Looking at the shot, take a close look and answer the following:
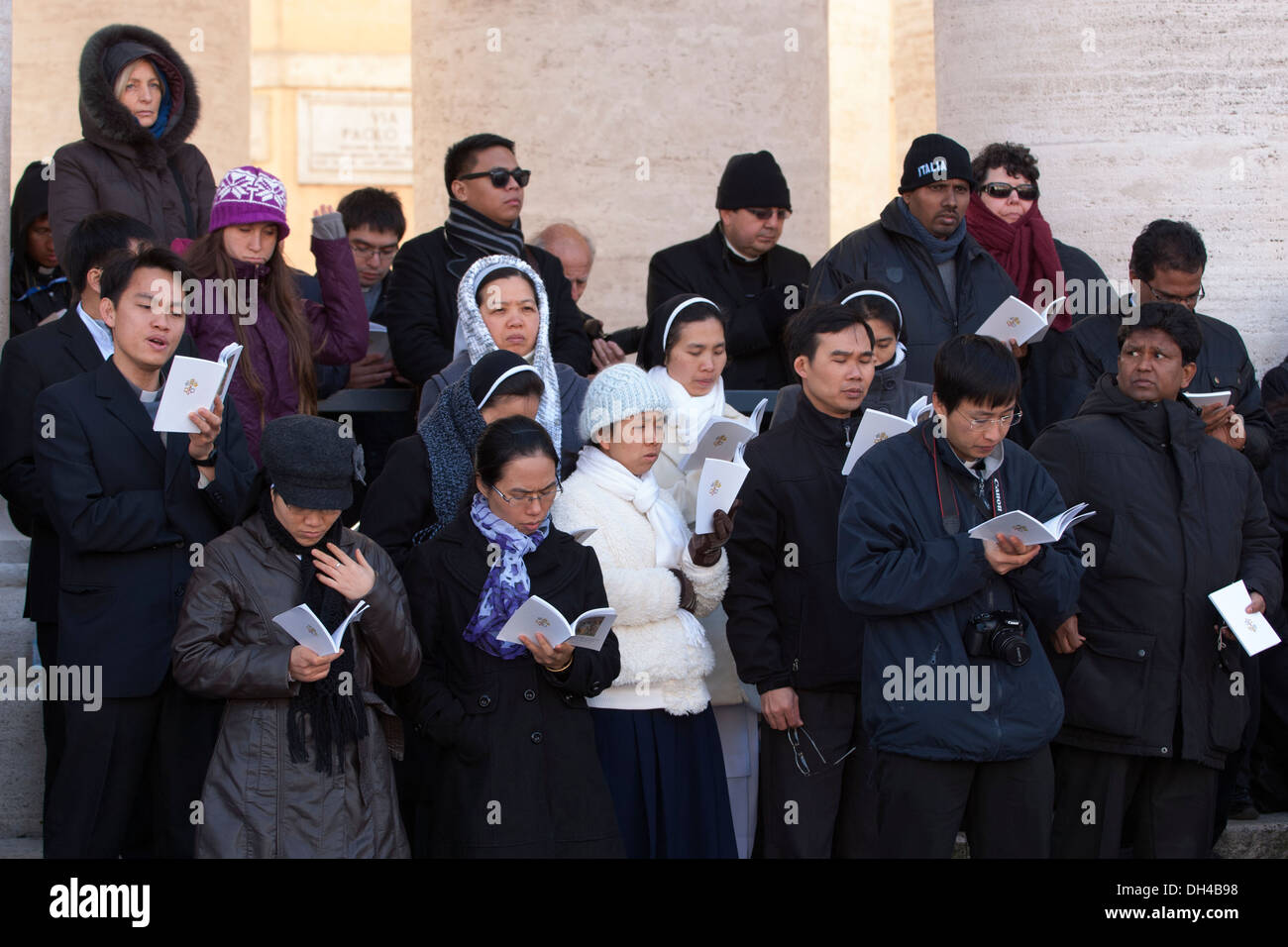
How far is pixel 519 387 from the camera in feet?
18.5

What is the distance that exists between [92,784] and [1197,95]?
6052 millimetres

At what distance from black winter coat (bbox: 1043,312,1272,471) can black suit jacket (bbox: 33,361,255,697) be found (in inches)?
136

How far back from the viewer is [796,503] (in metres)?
5.74

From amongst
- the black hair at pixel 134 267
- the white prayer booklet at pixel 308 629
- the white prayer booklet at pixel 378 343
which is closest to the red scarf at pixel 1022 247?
the white prayer booklet at pixel 378 343

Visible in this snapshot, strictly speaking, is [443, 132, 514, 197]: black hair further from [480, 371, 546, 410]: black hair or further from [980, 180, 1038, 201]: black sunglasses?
[980, 180, 1038, 201]: black sunglasses

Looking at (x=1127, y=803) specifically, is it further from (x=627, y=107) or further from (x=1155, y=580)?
(x=627, y=107)

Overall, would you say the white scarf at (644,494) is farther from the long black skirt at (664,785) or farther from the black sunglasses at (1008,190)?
the black sunglasses at (1008,190)

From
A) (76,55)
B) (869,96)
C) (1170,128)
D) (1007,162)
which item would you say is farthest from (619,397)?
(869,96)

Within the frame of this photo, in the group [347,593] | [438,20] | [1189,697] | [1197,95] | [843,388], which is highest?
[438,20]

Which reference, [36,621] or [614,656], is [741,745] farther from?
[36,621]

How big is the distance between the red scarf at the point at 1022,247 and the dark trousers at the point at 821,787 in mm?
2677

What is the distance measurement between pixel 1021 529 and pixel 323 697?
2086 mm
